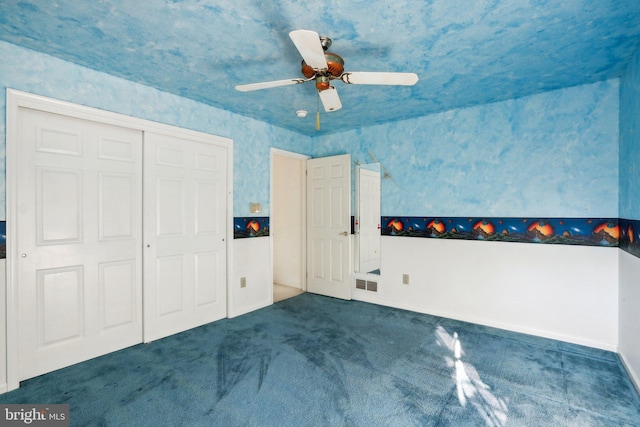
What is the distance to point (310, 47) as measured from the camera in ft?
5.71

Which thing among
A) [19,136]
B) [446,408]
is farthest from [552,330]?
[19,136]

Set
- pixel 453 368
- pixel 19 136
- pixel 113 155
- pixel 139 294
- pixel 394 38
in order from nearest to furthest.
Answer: pixel 394 38 < pixel 19 136 < pixel 453 368 < pixel 113 155 < pixel 139 294

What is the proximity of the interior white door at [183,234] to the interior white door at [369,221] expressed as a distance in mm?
1891

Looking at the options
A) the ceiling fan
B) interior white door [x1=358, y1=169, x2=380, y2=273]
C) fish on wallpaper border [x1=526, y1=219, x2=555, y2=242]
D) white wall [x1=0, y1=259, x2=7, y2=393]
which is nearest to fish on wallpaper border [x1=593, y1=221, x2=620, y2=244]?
fish on wallpaper border [x1=526, y1=219, x2=555, y2=242]

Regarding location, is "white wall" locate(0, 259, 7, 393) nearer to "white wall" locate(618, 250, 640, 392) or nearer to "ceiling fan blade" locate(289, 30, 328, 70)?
"ceiling fan blade" locate(289, 30, 328, 70)

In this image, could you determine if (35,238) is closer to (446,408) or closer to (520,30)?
(446,408)

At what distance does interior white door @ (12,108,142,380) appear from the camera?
7.80 feet

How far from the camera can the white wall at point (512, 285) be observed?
115 inches

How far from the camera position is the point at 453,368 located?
254 cm

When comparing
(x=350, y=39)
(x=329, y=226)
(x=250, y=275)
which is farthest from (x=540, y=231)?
(x=250, y=275)

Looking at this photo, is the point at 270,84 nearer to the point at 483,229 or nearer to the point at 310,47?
the point at 310,47

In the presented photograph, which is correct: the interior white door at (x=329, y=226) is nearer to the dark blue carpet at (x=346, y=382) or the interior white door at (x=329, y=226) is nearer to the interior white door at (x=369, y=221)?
the interior white door at (x=369, y=221)

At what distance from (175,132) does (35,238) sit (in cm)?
150

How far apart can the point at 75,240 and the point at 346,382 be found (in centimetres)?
250
